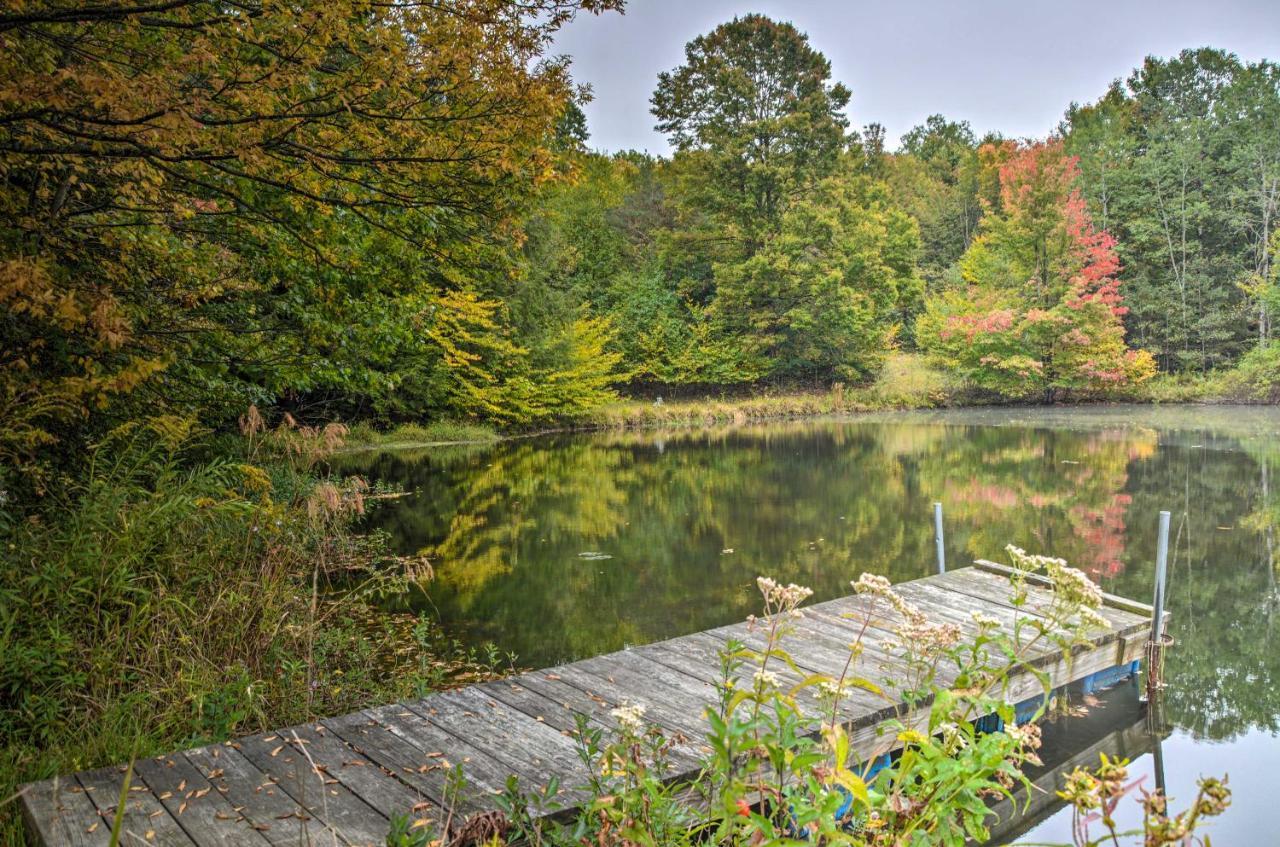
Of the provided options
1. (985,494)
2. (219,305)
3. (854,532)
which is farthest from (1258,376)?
(219,305)

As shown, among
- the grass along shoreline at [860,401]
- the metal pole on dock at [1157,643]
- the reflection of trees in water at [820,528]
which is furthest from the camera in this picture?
the grass along shoreline at [860,401]

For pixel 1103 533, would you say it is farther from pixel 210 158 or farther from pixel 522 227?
pixel 210 158

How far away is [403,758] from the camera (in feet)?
9.82

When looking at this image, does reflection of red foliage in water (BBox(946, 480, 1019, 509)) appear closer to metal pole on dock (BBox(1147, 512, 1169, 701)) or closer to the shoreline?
metal pole on dock (BBox(1147, 512, 1169, 701))

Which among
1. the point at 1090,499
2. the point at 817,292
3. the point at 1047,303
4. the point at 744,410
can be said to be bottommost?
the point at 1090,499

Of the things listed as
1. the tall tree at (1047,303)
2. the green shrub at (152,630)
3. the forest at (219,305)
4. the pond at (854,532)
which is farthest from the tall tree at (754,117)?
the green shrub at (152,630)


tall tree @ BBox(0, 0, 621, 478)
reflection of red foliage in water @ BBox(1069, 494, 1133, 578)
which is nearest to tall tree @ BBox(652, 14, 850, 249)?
reflection of red foliage in water @ BBox(1069, 494, 1133, 578)

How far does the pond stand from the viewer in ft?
19.1

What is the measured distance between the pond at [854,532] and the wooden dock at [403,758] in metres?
1.63

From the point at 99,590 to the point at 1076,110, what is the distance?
43.3 m

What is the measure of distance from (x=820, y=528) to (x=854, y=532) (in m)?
0.42

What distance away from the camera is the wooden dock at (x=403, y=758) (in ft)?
8.02

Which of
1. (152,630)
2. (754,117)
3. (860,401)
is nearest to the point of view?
(152,630)

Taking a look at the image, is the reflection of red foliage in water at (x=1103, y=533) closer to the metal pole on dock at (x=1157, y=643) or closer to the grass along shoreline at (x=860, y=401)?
the metal pole on dock at (x=1157, y=643)
